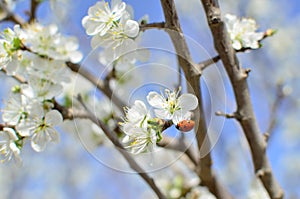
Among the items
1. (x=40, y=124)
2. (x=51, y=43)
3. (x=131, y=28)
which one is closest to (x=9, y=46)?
(x=51, y=43)

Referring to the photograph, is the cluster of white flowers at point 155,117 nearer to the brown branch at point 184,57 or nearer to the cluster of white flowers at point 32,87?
the brown branch at point 184,57

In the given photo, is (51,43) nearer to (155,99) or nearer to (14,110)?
(14,110)

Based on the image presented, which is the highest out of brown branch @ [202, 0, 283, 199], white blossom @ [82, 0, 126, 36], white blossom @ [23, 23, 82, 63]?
white blossom @ [82, 0, 126, 36]

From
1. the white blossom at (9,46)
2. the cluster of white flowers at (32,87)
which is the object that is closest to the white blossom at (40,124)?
the cluster of white flowers at (32,87)

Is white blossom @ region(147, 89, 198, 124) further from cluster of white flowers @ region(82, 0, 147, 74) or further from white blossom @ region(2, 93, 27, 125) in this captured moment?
white blossom @ region(2, 93, 27, 125)

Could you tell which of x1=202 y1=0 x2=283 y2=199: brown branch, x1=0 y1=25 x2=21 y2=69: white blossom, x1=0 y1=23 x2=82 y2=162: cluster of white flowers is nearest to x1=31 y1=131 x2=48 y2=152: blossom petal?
x1=0 y1=23 x2=82 y2=162: cluster of white flowers

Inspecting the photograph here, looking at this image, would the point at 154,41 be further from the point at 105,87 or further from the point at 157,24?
the point at 105,87

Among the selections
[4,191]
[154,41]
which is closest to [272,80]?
[154,41]
